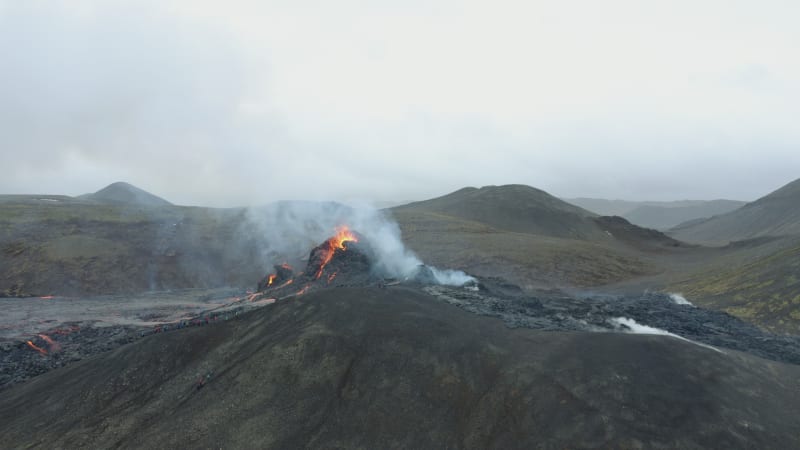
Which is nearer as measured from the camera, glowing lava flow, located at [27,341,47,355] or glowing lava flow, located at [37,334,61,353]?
glowing lava flow, located at [27,341,47,355]

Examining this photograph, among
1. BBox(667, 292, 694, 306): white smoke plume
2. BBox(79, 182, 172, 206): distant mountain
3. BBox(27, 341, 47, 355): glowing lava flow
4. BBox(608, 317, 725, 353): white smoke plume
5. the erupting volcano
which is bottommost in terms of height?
BBox(667, 292, 694, 306): white smoke plume

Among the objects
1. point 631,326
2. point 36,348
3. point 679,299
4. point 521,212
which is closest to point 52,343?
point 36,348

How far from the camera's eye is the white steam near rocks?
40688 mm

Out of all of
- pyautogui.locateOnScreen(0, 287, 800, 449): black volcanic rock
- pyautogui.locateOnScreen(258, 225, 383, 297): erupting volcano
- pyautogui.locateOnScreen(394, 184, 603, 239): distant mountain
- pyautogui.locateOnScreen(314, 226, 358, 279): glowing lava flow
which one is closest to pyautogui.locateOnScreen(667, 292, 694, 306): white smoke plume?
pyautogui.locateOnScreen(0, 287, 800, 449): black volcanic rock

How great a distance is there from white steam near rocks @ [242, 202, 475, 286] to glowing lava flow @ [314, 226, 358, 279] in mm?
1874

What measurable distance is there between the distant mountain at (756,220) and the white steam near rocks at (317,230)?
3442 inches

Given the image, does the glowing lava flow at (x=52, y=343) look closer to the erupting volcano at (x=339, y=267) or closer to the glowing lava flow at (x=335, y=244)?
the erupting volcano at (x=339, y=267)

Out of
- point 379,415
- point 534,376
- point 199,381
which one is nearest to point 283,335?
point 199,381

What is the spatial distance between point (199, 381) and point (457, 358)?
929 centimetres

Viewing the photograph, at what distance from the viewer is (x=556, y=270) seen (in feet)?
175

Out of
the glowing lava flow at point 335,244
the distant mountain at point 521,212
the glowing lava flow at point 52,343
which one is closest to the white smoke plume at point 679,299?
the glowing lava flow at point 335,244

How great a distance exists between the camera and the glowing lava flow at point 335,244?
124 ft

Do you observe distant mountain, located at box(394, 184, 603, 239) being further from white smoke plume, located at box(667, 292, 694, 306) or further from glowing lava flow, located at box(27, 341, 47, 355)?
glowing lava flow, located at box(27, 341, 47, 355)

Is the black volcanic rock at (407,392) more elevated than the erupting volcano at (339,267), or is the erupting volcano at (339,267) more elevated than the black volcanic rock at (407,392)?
the erupting volcano at (339,267)
